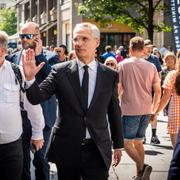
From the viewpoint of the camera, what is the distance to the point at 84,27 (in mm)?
4629

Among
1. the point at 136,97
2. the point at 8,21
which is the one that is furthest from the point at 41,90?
the point at 8,21

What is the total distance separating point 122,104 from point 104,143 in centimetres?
304

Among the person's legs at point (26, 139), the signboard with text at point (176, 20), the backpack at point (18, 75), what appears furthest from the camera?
the signboard with text at point (176, 20)

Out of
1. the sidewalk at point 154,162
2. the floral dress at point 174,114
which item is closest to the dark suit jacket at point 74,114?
the floral dress at point 174,114

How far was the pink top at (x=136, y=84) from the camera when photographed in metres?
7.46

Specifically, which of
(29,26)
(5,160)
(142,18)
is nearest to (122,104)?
(29,26)

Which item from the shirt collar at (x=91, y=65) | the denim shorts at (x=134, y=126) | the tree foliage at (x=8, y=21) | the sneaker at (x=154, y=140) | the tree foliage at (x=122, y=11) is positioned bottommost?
the sneaker at (x=154, y=140)

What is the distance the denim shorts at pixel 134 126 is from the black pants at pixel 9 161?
309 centimetres

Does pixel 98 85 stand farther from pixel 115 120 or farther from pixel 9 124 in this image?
pixel 9 124

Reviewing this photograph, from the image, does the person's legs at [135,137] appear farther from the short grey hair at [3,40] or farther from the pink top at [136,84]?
the short grey hair at [3,40]

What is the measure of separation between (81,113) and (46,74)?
1.38 meters

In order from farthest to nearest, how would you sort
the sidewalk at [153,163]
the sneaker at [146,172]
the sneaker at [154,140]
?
the sneaker at [154,140], the sidewalk at [153,163], the sneaker at [146,172]

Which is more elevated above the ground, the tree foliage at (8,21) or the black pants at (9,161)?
the tree foliage at (8,21)

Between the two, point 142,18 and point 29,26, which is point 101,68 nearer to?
point 29,26
